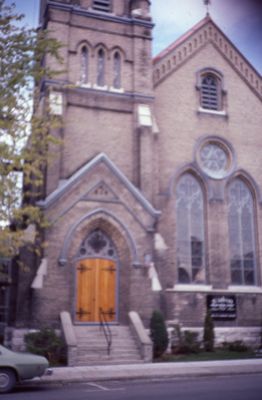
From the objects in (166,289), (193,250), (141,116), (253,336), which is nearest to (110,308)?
(166,289)

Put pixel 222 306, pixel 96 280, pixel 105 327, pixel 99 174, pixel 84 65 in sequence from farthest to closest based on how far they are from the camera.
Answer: pixel 84 65 → pixel 222 306 → pixel 99 174 → pixel 96 280 → pixel 105 327

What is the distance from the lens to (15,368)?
1151 cm

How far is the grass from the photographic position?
58.5ft

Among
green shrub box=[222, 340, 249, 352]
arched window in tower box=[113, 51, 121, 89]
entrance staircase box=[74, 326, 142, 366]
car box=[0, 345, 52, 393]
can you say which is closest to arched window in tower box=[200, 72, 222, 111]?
arched window in tower box=[113, 51, 121, 89]

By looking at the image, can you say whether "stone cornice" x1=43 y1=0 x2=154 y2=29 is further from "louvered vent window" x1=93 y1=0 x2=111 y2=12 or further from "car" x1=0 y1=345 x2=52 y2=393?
"car" x1=0 y1=345 x2=52 y2=393

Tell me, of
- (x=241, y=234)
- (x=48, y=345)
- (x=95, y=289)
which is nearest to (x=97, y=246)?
A: (x=95, y=289)

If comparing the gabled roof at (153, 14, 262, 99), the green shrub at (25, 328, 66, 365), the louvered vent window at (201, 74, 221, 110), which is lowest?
the green shrub at (25, 328, 66, 365)

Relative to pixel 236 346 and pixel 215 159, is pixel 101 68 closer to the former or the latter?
pixel 215 159

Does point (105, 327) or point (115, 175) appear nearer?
point (105, 327)

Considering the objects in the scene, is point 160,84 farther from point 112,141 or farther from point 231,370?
point 231,370

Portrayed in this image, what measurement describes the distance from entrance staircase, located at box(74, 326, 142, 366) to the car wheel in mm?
4858

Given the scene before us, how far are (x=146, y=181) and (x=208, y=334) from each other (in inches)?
274

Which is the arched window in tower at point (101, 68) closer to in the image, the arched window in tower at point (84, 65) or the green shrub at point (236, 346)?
the arched window in tower at point (84, 65)

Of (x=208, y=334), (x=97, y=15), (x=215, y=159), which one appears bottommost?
(x=208, y=334)
